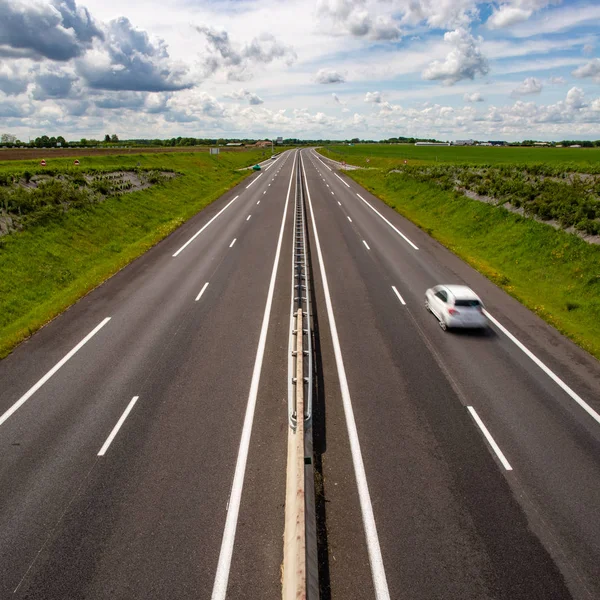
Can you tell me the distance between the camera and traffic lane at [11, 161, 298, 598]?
6.65m

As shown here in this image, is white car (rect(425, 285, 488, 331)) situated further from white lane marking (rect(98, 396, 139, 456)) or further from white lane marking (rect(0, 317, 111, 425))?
white lane marking (rect(0, 317, 111, 425))

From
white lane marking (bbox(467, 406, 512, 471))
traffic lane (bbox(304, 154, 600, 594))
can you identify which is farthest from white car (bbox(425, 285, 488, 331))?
white lane marking (bbox(467, 406, 512, 471))

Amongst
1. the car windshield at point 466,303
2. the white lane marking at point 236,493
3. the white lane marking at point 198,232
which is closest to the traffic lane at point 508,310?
the car windshield at point 466,303

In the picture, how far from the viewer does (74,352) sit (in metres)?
13.8

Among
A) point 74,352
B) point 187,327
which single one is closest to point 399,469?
point 187,327

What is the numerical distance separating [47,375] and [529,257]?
80.2 ft

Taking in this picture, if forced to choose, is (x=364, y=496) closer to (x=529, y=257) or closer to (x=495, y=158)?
(x=529, y=257)

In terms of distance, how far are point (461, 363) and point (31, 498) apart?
468 inches

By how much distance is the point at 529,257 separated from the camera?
78.8 feet

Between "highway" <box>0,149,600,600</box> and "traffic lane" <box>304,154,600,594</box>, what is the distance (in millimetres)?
46

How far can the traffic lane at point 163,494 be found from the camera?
6652 millimetres

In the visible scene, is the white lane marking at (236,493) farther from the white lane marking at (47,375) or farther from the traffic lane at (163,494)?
the white lane marking at (47,375)

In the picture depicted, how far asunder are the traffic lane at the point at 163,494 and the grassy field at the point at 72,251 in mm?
6888

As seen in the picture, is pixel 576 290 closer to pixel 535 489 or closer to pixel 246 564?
pixel 535 489
